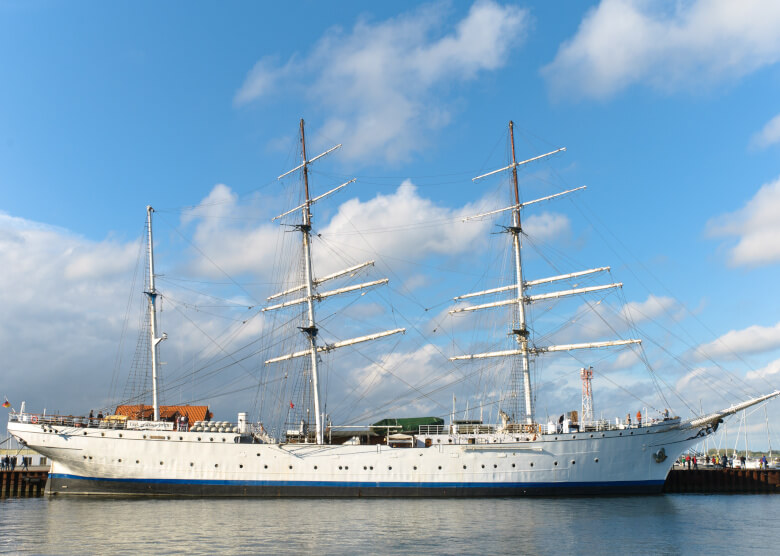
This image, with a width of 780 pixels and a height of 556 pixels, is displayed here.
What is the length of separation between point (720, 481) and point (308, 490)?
3252 centimetres

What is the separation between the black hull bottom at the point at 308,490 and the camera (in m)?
40.7

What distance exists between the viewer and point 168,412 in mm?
Result: 60062

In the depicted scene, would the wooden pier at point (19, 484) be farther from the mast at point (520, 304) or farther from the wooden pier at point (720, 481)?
the wooden pier at point (720, 481)

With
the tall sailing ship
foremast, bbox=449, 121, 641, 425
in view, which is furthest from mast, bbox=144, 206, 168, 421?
foremast, bbox=449, 121, 641, 425

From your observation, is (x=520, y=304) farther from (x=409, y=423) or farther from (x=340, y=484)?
(x=340, y=484)

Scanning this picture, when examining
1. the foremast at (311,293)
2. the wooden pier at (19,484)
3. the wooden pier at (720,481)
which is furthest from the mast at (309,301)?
the wooden pier at (720,481)

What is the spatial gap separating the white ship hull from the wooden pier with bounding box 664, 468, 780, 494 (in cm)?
1240

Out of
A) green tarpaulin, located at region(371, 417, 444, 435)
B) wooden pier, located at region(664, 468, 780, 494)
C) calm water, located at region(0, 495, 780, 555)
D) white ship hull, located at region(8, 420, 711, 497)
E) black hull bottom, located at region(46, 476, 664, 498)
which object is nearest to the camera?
Result: calm water, located at region(0, 495, 780, 555)

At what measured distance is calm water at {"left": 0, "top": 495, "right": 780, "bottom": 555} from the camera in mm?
23828

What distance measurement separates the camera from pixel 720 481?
5147 cm

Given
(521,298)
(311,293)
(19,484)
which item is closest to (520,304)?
(521,298)

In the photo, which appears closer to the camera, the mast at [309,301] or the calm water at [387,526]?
the calm water at [387,526]

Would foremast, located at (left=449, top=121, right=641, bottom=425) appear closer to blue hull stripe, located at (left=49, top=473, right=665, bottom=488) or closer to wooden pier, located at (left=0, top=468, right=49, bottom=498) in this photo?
blue hull stripe, located at (left=49, top=473, right=665, bottom=488)

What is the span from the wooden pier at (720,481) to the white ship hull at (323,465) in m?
12.4
